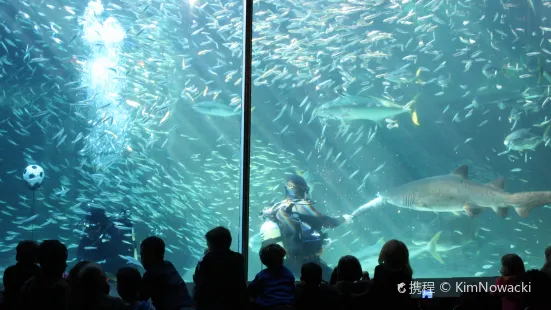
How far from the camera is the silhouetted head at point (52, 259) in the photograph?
1988mm

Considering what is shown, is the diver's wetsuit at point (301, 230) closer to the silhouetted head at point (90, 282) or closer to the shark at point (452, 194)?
the shark at point (452, 194)

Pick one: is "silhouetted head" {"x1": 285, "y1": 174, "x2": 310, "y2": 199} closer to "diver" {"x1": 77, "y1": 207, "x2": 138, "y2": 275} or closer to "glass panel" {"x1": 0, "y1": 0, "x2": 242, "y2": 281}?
"diver" {"x1": 77, "y1": 207, "x2": 138, "y2": 275}

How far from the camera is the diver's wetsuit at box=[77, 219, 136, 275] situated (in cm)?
505

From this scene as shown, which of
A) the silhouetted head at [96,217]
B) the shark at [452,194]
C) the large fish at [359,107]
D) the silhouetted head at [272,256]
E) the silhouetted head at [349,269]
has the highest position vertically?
the large fish at [359,107]

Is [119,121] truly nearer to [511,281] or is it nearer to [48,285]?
[48,285]

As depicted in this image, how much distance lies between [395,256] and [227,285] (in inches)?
35.7

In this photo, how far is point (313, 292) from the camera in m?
2.23

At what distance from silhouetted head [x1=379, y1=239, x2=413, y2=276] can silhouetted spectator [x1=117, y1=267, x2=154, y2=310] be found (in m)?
1.22

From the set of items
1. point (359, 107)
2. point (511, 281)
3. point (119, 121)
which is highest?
point (119, 121)

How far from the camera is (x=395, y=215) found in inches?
824

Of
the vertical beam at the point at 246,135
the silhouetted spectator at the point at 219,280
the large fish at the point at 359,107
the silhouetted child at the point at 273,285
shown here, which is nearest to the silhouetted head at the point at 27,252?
the silhouetted spectator at the point at 219,280

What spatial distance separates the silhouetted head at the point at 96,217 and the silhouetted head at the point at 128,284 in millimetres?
3475

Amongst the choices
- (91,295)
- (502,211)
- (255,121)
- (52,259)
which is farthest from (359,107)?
(255,121)

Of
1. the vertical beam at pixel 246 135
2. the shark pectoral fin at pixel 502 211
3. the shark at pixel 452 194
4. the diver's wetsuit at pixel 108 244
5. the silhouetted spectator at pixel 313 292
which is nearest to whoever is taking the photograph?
the silhouetted spectator at pixel 313 292
